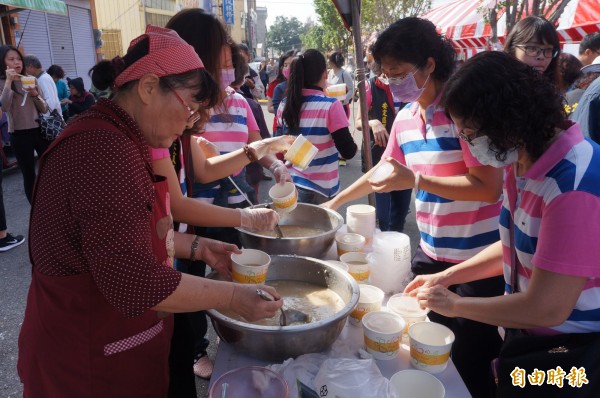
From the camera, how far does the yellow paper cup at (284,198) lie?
206cm

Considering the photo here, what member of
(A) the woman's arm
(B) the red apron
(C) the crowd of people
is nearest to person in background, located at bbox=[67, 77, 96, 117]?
(C) the crowd of people

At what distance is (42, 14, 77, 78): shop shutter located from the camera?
1176 cm

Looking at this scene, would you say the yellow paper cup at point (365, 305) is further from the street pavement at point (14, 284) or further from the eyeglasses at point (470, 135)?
the street pavement at point (14, 284)

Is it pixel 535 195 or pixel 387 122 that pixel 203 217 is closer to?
pixel 535 195

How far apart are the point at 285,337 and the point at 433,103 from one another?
126 centimetres

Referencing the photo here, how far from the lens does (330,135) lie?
10.8 ft

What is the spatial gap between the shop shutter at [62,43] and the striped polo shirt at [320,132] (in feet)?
36.2

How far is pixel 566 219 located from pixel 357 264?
94 centimetres

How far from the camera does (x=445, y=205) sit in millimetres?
1939

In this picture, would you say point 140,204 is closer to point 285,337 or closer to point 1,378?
point 285,337

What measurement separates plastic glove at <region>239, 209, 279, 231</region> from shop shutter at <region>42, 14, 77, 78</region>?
12.1 metres

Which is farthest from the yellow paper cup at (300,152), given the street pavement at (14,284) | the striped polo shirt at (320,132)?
the street pavement at (14,284)

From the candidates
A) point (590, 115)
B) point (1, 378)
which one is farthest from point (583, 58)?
point (1, 378)

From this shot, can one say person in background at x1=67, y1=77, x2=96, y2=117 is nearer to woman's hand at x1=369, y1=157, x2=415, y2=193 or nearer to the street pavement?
the street pavement
